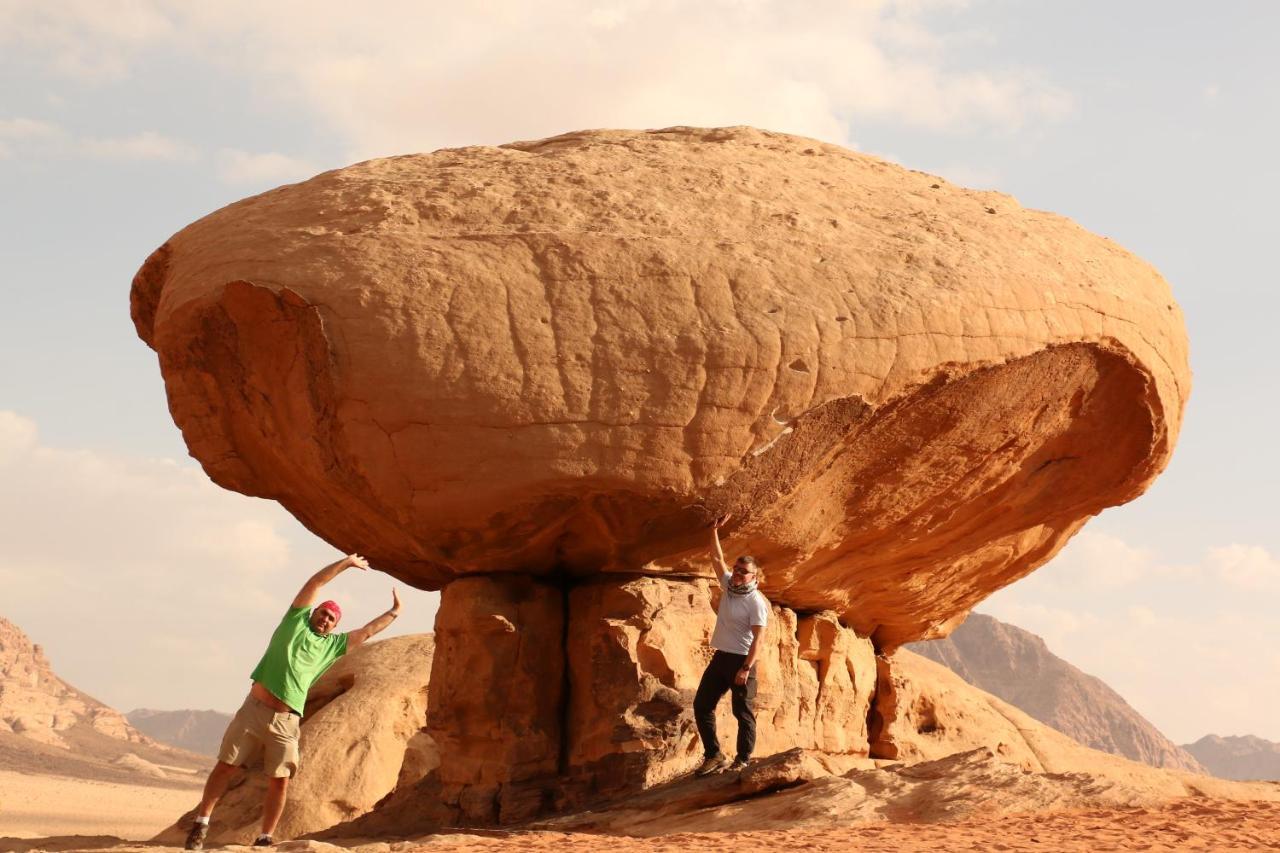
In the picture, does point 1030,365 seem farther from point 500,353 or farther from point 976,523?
point 500,353

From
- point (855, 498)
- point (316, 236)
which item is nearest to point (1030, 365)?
point (855, 498)

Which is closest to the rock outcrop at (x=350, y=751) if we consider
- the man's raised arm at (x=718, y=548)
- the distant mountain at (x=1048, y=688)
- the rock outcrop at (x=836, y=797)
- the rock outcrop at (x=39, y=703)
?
the rock outcrop at (x=836, y=797)

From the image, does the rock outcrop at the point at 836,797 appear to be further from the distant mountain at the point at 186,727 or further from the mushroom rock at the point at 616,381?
the distant mountain at the point at 186,727

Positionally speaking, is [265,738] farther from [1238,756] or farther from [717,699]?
[1238,756]

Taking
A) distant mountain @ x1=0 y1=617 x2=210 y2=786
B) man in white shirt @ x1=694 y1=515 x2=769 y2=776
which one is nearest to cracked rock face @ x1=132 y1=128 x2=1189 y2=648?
man in white shirt @ x1=694 y1=515 x2=769 y2=776

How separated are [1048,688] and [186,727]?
6581 centimetres

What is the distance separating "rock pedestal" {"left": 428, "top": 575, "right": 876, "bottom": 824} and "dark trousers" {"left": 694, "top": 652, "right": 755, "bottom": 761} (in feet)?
1.57

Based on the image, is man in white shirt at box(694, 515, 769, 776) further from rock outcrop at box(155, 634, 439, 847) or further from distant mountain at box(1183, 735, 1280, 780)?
distant mountain at box(1183, 735, 1280, 780)

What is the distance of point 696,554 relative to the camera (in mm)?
8555

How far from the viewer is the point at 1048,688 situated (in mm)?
63406

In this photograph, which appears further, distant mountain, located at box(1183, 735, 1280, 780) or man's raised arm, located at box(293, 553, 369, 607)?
distant mountain, located at box(1183, 735, 1280, 780)

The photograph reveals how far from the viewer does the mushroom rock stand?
7816mm

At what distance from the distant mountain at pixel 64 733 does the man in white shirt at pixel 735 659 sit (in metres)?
40.8

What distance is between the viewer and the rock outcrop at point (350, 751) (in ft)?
38.7
